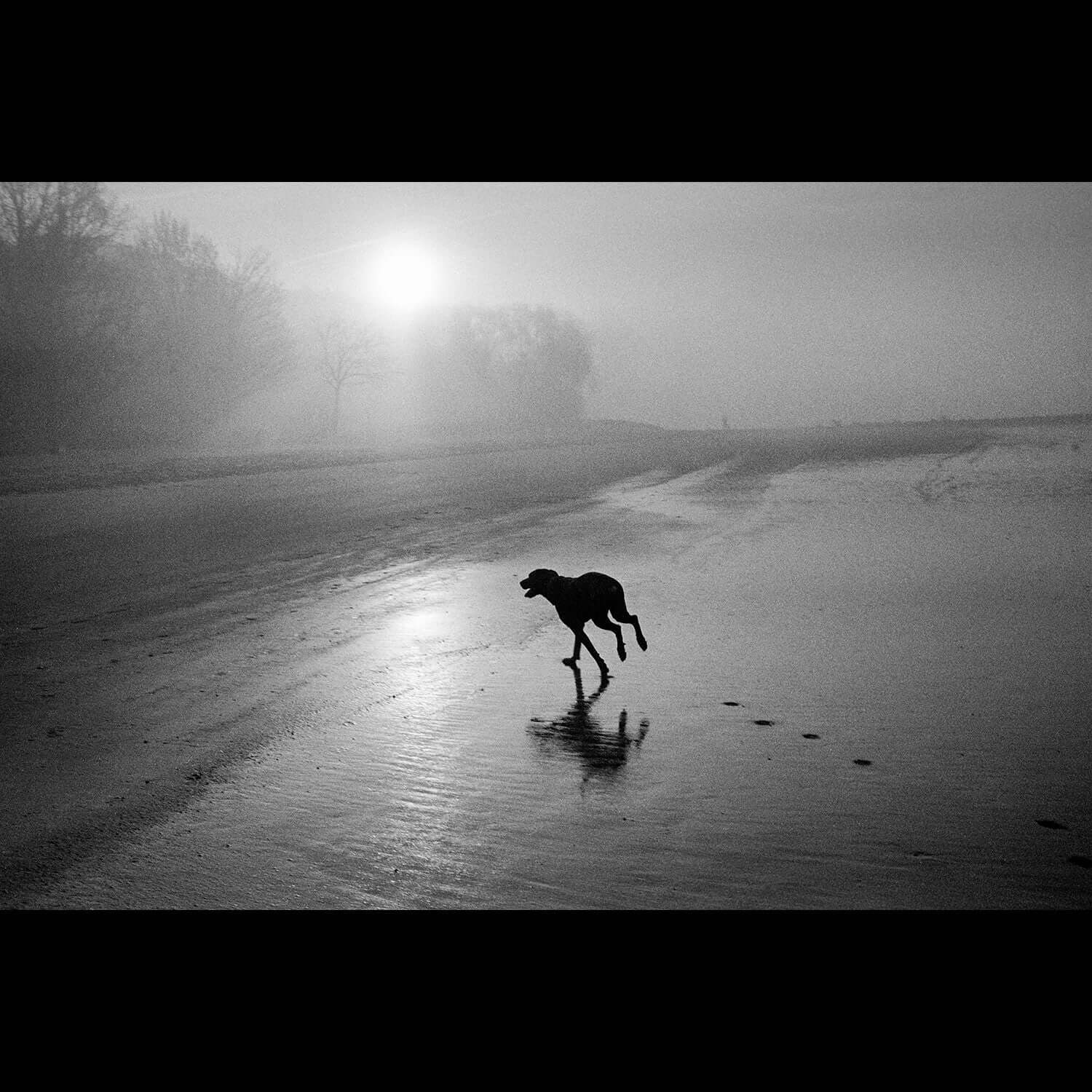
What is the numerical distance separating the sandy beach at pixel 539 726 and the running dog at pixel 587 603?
25 centimetres

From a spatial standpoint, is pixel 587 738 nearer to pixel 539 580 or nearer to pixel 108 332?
pixel 539 580

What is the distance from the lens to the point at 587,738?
4656mm

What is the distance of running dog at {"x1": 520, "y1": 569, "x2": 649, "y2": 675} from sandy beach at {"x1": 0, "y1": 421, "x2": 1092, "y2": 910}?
254mm

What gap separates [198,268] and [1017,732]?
32.0 meters

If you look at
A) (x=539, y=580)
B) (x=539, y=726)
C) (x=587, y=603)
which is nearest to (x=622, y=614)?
(x=587, y=603)

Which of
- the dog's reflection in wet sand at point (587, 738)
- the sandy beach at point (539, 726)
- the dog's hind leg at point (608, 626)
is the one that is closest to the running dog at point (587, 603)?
the dog's hind leg at point (608, 626)

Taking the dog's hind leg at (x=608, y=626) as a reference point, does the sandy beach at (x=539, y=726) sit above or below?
below

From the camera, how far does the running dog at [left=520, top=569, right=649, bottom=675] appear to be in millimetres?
5766

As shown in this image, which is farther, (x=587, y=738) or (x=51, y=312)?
(x=51, y=312)

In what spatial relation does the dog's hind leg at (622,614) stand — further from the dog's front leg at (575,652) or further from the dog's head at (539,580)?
the dog's head at (539,580)

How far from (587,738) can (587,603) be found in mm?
1301

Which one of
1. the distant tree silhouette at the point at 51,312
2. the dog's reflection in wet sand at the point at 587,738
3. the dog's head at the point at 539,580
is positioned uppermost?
the distant tree silhouette at the point at 51,312

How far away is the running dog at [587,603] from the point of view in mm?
5766
